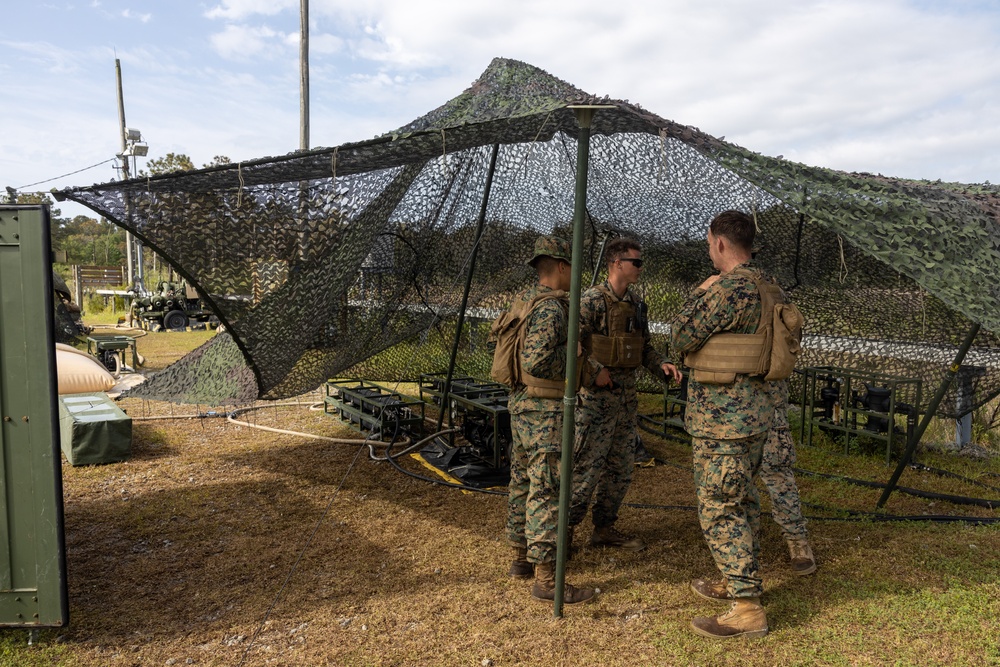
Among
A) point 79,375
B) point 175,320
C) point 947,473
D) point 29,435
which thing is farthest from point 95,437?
point 175,320

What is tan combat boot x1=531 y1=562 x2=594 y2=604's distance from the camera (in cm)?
334

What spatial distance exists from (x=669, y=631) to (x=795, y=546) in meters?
1.17

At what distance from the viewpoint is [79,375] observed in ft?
25.8

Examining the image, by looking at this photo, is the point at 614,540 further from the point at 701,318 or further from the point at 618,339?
the point at 701,318

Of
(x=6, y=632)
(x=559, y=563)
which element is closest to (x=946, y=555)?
(x=559, y=563)

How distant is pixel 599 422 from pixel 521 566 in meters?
0.96

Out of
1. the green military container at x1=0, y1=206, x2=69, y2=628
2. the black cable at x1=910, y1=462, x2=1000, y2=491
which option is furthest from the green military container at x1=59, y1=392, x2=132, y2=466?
the black cable at x1=910, y1=462, x2=1000, y2=491

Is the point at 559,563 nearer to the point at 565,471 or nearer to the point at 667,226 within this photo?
the point at 565,471

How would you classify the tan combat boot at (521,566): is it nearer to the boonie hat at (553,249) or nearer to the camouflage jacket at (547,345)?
the camouflage jacket at (547,345)

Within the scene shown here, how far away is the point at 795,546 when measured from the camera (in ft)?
12.3

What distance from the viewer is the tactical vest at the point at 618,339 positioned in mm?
3768

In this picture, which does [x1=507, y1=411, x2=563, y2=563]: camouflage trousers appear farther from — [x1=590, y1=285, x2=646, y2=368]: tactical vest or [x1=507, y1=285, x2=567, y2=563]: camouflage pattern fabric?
[x1=590, y1=285, x2=646, y2=368]: tactical vest

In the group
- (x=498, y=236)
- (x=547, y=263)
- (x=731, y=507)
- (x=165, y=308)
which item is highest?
(x=498, y=236)

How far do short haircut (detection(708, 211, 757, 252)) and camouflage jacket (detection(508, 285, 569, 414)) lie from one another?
2.92ft
